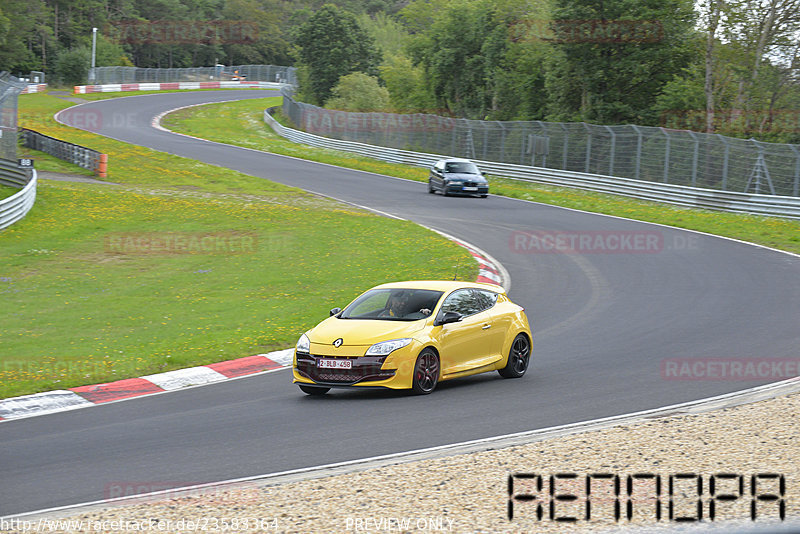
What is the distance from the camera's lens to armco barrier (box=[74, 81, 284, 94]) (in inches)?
3562

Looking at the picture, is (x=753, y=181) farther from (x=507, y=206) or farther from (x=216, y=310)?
(x=216, y=310)

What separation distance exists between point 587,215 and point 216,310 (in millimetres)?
17960

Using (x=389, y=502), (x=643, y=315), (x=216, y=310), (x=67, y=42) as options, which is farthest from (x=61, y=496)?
(x=67, y=42)

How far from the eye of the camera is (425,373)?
1164cm

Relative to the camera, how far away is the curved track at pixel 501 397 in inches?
340

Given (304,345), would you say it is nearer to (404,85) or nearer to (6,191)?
(6,191)

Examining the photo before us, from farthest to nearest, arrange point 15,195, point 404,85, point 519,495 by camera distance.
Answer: point 404,85, point 15,195, point 519,495

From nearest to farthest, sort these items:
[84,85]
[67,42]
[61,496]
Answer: [61,496] → [84,85] → [67,42]

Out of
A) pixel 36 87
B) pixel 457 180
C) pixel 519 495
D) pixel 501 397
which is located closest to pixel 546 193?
pixel 457 180

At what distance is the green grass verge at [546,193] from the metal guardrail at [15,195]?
18.4 m

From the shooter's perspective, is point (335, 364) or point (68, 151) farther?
point (68, 151)

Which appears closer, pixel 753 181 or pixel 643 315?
pixel 643 315

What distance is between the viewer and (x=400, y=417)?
33.7 feet

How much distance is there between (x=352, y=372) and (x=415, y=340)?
0.88 m
